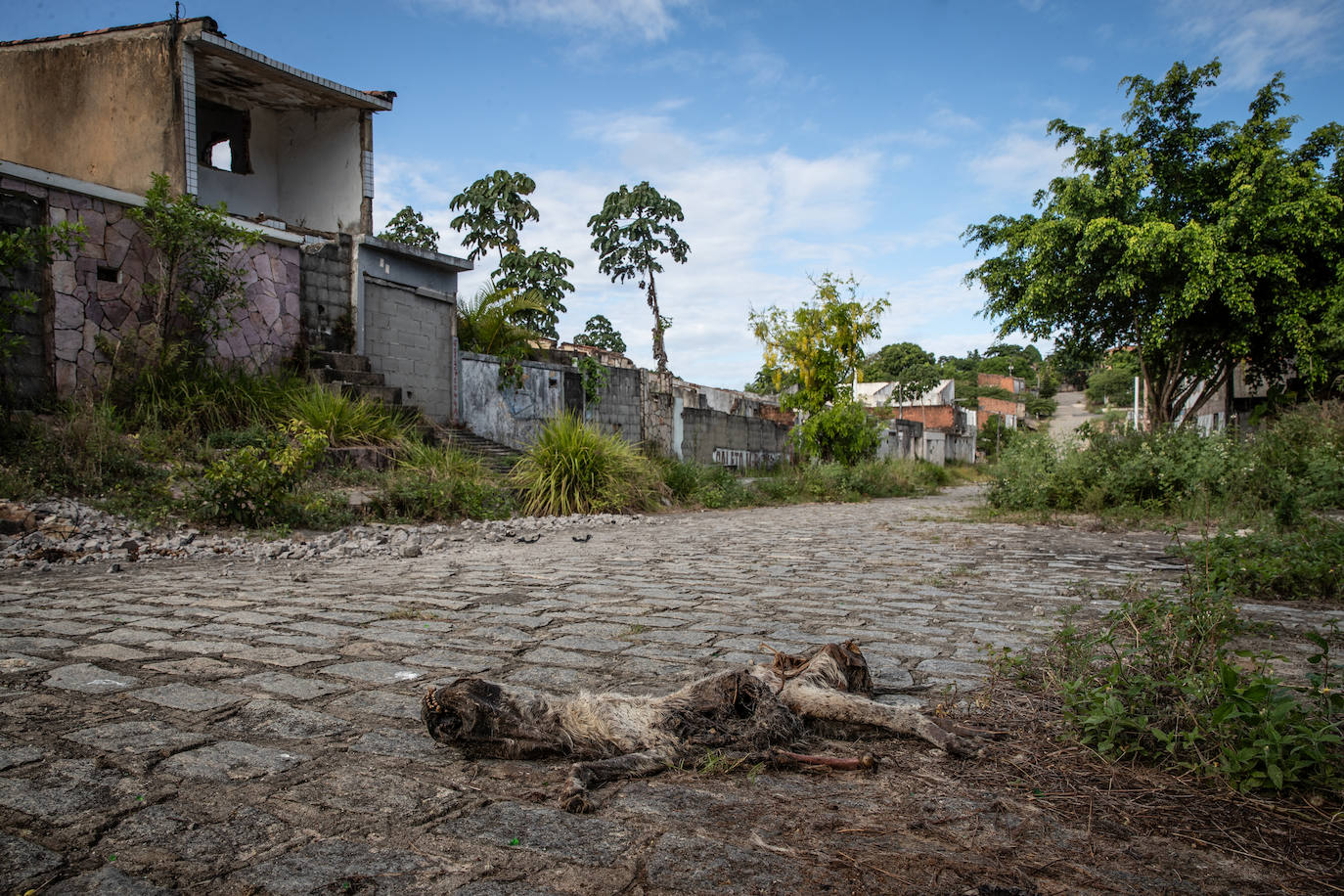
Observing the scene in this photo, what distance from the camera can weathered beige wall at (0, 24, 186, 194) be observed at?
39.0ft

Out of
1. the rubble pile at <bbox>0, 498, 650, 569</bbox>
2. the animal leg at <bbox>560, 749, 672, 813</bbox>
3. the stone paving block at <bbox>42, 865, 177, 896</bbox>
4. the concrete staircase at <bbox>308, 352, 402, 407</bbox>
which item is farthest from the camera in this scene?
the concrete staircase at <bbox>308, 352, 402, 407</bbox>

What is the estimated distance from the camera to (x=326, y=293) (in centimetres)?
1285

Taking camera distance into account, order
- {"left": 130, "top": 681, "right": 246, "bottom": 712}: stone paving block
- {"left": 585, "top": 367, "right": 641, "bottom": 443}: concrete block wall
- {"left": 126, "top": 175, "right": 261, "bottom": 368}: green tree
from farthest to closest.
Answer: {"left": 585, "top": 367, "right": 641, "bottom": 443}: concrete block wall < {"left": 126, "top": 175, "right": 261, "bottom": 368}: green tree < {"left": 130, "top": 681, "right": 246, "bottom": 712}: stone paving block

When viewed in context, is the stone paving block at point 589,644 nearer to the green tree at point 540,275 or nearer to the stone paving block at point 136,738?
the stone paving block at point 136,738

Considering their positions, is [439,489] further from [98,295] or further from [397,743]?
[397,743]

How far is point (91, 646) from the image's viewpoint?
10.4ft

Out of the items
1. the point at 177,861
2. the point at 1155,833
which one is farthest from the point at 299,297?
the point at 1155,833

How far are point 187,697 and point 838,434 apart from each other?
15.6 m

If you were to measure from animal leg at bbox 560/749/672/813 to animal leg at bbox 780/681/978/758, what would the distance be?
0.47 m

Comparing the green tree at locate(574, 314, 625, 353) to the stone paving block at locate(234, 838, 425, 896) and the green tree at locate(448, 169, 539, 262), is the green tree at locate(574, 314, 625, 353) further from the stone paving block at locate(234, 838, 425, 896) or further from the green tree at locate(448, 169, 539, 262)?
the stone paving block at locate(234, 838, 425, 896)

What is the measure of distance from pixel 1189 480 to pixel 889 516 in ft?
12.0

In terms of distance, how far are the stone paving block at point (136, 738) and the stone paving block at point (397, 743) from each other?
44 cm

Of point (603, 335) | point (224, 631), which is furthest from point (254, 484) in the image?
point (603, 335)

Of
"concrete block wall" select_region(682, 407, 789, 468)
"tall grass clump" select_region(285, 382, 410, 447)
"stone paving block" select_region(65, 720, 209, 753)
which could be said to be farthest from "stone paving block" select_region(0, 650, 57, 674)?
"concrete block wall" select_region(682, 407, 789, 468)
